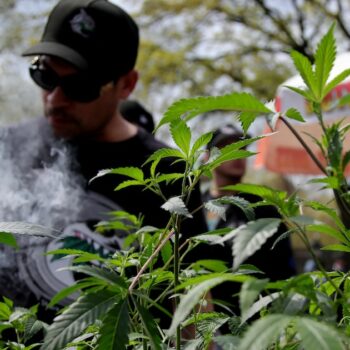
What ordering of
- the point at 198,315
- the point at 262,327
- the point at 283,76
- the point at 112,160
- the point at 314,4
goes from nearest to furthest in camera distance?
the point at 262,327, the point at 198,315, the point at 112,160, the point at 314,4, the point at 283,76

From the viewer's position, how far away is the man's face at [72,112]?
204 centimetres

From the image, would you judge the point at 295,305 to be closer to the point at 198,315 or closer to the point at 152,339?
the point at 152,339

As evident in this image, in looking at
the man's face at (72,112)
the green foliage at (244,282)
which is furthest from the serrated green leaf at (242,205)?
the man's face at (72,112)

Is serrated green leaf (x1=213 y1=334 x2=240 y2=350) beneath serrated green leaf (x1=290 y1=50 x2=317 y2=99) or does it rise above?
beneath

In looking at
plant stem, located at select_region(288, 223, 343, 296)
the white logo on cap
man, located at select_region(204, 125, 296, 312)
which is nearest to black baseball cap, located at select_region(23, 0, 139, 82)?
the white logo on cap

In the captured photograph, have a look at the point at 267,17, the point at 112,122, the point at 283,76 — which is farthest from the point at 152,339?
the point at 283,76

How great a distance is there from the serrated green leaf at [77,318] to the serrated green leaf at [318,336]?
20 cm

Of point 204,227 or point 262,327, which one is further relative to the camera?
point 204,227

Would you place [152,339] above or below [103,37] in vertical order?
below

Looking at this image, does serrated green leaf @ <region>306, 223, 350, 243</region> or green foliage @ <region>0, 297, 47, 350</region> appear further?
green foliage @ <region>0, 297, 47, 350</region>

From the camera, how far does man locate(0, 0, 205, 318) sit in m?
1.80

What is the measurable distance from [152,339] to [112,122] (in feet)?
5.39

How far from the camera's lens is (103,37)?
2.13m

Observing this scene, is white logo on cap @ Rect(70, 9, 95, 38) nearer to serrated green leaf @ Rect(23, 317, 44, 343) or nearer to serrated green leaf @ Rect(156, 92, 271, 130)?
serrated green leaf @ Rect(23, 317, 44, 343)
